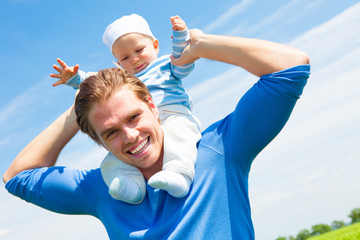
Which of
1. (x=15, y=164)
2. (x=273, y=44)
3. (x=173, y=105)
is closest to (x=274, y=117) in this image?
(x=273, y=44)

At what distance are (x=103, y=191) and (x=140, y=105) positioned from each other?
62cm

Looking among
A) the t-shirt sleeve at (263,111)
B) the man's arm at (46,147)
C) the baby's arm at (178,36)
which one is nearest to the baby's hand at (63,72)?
the man's arm at (46,147)

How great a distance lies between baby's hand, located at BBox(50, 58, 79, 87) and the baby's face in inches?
20.6

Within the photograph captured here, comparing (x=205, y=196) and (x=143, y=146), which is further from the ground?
(x=143, y=146)

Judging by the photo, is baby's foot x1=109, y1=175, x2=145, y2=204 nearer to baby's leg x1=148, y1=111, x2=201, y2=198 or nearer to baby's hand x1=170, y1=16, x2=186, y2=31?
baby's leg x1=148, y1=111, x2=201, y2=198

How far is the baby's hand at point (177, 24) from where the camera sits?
8.15ft

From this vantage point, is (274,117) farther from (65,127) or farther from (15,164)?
(15,164)

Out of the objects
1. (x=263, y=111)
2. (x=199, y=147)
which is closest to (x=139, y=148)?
(x=199, y=147)

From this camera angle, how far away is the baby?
2.18 meters

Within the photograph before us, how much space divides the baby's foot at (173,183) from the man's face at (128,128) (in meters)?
0.20

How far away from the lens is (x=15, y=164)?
276 centimetres

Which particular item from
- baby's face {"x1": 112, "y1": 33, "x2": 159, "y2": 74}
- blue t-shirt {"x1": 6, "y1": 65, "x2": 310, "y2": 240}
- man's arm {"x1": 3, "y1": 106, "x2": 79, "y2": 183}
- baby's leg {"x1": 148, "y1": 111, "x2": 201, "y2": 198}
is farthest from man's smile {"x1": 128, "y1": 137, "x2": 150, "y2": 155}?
baby's face {"x1": 112, "y1": 33, "x2": 159, "y2": 74}

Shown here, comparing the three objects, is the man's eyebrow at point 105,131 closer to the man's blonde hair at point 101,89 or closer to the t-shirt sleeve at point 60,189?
the man's blonde hair at point 101,89

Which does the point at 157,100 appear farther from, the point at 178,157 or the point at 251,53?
the point at 251,53
